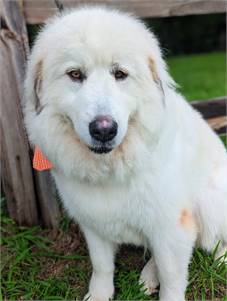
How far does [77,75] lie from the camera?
2.13 meters

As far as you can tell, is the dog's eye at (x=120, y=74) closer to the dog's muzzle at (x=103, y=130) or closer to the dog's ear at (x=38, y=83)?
the dog's muzzle at (x=103, y=130)

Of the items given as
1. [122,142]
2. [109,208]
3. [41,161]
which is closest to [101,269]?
[109,208]

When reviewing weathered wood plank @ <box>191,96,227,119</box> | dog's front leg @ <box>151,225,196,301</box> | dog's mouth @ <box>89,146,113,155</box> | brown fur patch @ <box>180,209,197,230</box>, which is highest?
dog's mouth @ <box>89,146,113,155</box>

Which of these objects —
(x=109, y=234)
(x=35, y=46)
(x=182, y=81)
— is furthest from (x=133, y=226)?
(x=182, y=81)

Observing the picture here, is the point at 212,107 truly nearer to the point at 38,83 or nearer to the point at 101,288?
the point at 101,288

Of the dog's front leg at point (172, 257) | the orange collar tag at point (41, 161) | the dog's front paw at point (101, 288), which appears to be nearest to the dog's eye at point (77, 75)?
the orange collar tag at point (41, 161)

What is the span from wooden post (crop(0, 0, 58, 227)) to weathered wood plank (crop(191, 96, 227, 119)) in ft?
4.67

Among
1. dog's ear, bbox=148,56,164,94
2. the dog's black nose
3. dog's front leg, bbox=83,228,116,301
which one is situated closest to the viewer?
the dog's black nose

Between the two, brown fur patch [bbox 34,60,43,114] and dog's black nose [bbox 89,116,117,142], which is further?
brown fur patch [bbox 34,60,43,114]

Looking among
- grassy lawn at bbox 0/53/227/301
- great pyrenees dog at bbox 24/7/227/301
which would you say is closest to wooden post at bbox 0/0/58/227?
grassy lawn at bbox 0/53/227/301

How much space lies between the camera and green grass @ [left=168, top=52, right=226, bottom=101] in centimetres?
638

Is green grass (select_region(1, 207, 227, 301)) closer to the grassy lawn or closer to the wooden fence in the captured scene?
the grassy lawn

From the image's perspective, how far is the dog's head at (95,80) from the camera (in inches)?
79.7

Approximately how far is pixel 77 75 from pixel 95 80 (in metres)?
0.10
